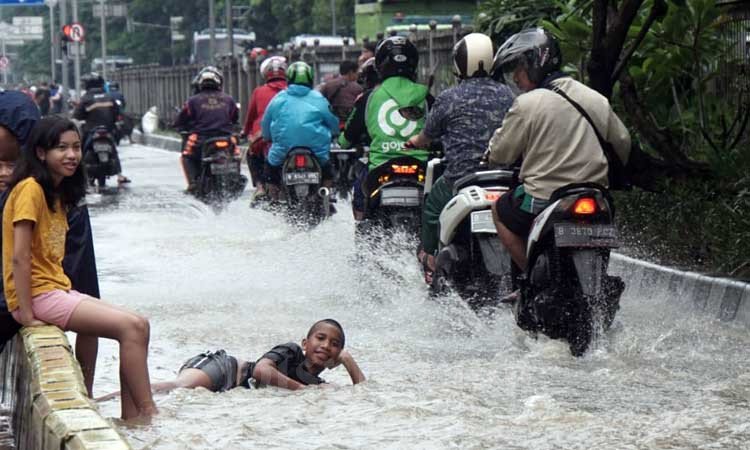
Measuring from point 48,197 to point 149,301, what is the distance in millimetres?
4650

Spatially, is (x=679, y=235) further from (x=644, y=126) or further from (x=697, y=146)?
(x=697, y=146)

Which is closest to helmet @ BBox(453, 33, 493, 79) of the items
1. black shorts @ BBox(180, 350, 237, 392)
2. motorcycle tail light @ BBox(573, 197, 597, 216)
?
motorcycle tail light @ BBox(573, 197, 597, 216)

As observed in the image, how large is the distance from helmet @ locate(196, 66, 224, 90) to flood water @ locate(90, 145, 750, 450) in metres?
4.93

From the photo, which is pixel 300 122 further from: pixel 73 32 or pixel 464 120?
pixel 73 32

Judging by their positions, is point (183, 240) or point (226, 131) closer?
point (183, 240)

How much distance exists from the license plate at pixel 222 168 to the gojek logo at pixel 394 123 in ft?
23.2

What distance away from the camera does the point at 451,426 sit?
651 centimetres

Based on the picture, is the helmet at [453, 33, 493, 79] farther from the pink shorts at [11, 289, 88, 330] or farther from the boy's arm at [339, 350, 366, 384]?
the pink shorts at [11, 289, 88, 330]

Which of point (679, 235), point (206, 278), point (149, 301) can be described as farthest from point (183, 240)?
point (679, 235)

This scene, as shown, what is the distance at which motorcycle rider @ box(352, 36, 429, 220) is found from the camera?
11.7 meters

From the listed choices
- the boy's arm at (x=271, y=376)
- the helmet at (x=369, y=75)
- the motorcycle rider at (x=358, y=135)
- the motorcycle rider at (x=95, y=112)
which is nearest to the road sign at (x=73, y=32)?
the motorcycle rider at (x=95, y=112)

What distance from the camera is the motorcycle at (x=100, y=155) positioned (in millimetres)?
22859

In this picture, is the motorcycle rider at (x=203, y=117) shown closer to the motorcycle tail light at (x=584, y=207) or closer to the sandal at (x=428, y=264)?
the sandal at (x=428, y=264)

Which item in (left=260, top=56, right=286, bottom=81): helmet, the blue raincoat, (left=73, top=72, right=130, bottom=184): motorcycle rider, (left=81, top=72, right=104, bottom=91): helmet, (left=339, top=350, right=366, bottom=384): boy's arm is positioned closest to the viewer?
(left=339, top=350, right=366, bottom=384): boy's arm
